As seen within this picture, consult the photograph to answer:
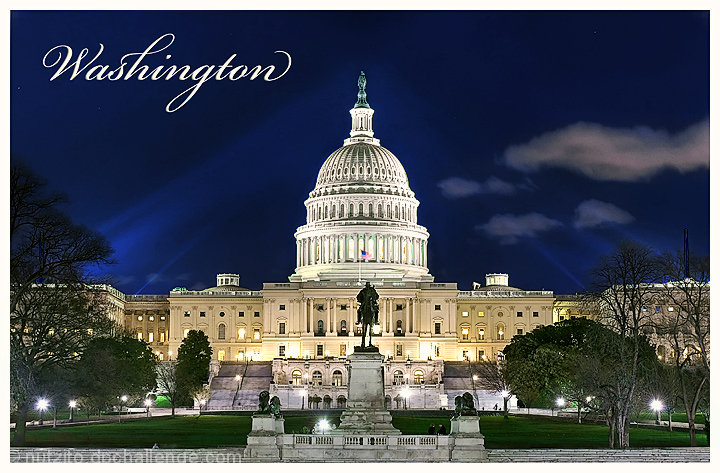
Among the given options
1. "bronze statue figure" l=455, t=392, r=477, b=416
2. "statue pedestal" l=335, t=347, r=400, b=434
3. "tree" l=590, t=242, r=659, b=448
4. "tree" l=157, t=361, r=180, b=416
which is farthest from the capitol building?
"bronze statue figure" l=455, t=392, r=477, b=416

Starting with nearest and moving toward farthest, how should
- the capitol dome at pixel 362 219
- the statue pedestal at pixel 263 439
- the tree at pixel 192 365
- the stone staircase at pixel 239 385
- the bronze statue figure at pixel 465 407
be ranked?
the statue pedestal at pixel 263 439, the bronze statue figure at pixel 465 407, the tree at pixel 192 365, the stone staircase at pixel 239 385, the capitol dome at pixel 362 219

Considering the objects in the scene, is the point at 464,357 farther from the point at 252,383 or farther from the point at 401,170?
the point at 252,383

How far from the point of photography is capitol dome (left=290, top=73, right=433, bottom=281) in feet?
619

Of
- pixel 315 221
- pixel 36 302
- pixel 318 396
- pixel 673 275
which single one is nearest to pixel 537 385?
pixel 318 396

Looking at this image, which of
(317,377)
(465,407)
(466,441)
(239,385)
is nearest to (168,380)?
(239,385)

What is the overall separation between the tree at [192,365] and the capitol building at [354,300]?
39.3 feet

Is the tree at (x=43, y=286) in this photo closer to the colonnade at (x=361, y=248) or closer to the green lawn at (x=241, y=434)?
the green lawn at (x=241, y=434)

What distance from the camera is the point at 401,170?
198 m

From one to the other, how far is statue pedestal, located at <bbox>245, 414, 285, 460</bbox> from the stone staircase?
6522cm

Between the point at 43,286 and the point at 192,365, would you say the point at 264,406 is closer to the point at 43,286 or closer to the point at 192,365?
the point at 43,286

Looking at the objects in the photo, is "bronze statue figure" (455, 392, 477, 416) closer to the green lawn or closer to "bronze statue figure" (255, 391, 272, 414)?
the green lawn

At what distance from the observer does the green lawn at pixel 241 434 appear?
214 ft

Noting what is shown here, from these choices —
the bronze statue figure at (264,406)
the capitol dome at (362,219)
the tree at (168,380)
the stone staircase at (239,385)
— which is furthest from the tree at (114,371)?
the capitol dome at (362,219)
